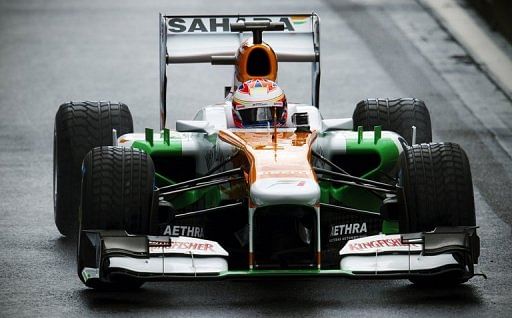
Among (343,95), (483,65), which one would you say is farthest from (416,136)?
(483,65)

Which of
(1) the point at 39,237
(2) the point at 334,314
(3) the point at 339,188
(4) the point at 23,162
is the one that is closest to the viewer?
(2) the point at 334,314

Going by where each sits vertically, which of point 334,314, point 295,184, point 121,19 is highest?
point 121,19

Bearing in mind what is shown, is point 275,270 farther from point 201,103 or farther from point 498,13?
point 498,13

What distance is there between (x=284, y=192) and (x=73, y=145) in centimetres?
347

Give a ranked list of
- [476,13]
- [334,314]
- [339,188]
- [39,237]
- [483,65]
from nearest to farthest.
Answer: [334,314]
[339,188]
[39,237]
[483,65]
[476,13]

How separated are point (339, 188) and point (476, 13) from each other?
50.0 feet

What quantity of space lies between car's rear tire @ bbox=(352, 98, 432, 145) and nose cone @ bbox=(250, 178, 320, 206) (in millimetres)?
3426

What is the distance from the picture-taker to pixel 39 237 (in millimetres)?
16594

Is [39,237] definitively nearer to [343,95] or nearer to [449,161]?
[449,161]

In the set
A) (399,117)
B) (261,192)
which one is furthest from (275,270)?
(399,117)

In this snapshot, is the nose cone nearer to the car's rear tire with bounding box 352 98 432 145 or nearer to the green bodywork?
the green bodywork

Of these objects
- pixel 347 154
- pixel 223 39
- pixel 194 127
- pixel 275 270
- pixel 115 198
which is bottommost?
pixel 275 270

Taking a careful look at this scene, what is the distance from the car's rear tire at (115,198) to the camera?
45.3 ft

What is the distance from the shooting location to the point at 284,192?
13.4 m
